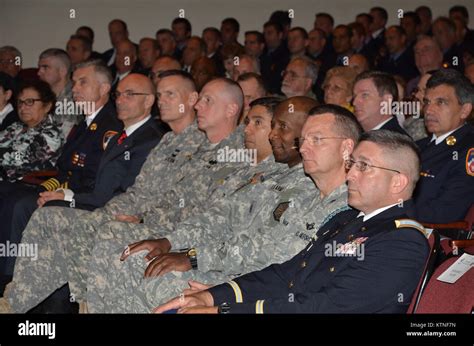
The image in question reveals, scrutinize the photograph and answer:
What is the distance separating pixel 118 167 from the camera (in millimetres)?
4070

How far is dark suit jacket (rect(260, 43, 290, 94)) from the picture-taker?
6449mm

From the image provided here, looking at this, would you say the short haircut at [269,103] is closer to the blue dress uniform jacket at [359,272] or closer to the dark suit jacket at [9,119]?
the blue dress uniform jacket at [359,272]

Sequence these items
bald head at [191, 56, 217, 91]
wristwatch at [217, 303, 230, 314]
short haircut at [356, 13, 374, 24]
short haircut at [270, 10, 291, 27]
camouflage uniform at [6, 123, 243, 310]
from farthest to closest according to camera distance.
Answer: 1. short haircut at [270, 10, 291, 27]
2. short haircut at [356, 13, 374, 24]
3. bald head at [191, 56, 217, 91]
4. camouflage uniform at [6, 123, 243, 310]
5. wristwatch at [217, 303, 230, 314]

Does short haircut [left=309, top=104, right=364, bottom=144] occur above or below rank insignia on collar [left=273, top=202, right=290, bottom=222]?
above

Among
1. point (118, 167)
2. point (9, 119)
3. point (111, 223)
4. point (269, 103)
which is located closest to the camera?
point (111, 223)

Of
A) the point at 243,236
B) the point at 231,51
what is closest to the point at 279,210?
the point at 243,236

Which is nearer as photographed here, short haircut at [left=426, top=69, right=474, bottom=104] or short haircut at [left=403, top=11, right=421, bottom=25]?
short haircut at [left=426, top=69, right=474, bottom=104]

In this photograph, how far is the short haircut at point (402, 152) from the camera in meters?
2.32

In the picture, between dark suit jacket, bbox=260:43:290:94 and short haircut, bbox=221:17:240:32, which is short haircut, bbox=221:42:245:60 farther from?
short haircut, bbox=221:17:240:32

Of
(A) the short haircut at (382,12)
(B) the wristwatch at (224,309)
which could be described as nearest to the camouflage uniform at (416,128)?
(B) the wristwatch at (224,309)

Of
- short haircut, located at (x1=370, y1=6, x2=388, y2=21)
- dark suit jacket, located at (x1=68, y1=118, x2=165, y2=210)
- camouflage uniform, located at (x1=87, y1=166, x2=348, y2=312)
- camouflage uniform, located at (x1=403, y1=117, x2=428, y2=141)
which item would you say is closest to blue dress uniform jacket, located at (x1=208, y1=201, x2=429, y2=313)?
camouflage uniform, located at (x1=87, y1=166, x2=348, y2=312)

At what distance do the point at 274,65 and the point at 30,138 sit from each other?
9.23ft

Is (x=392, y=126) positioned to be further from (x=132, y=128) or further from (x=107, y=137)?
(x=107, y=137)

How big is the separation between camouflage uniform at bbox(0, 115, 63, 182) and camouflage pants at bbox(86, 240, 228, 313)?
1.58 meters
